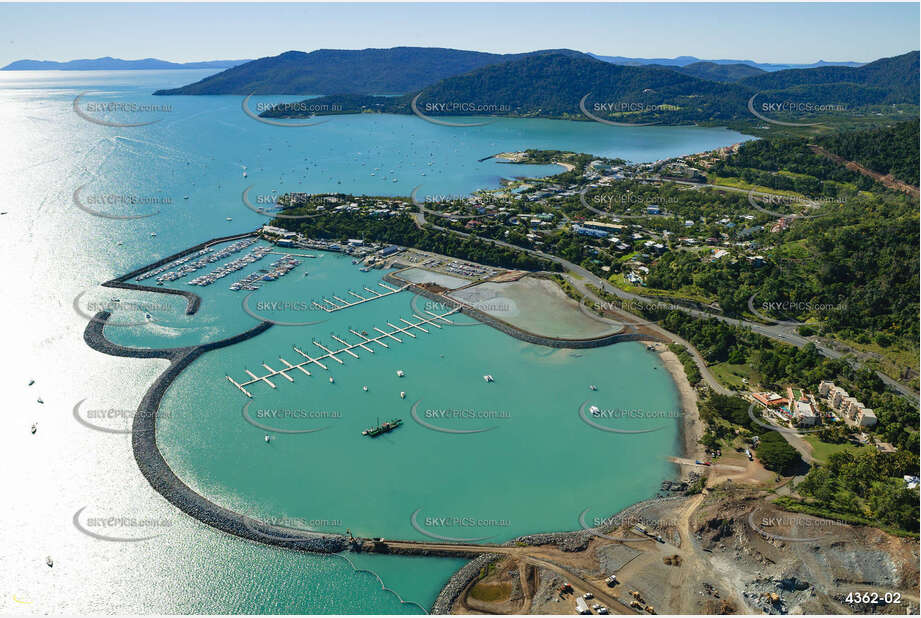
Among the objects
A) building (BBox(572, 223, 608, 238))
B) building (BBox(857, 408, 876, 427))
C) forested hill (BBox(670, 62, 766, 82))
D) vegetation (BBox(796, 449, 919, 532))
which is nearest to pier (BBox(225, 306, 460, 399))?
building (BBox(572, 223, 608, 238))

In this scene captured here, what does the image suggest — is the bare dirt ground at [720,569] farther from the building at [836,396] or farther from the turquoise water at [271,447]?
the building at [836,396]

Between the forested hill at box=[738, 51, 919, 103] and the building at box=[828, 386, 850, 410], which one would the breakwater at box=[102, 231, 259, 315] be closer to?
the building at box=[828, 386, 850, 410]

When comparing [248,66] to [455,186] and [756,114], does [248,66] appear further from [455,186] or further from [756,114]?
[756,114]

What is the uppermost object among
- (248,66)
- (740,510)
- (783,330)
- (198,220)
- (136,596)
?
(248,66)

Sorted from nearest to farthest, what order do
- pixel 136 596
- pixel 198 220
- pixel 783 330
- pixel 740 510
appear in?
pixel 136 596 → pixel 740 510 → pixel 783 330 → pixel 198 220

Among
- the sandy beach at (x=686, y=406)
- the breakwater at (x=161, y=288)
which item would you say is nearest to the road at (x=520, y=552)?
the sandy beach at (x=686, y=406)

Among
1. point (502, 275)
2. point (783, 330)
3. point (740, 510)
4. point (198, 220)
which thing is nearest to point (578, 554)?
point (740, 510)
